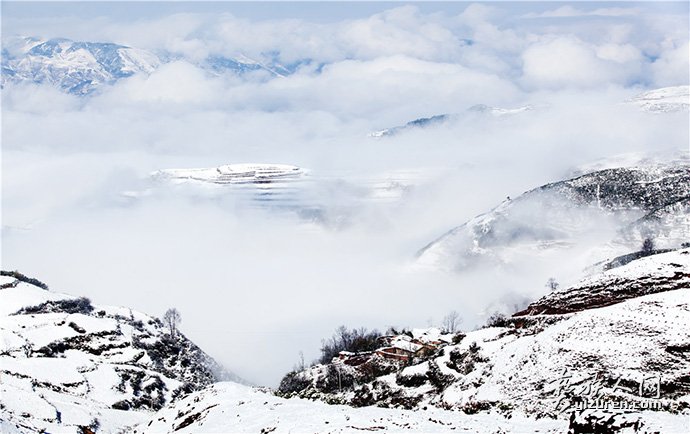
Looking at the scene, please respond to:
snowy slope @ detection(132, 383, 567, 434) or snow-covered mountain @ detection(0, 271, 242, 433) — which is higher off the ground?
snowy slope @ detection(132, 383, 567, 434)

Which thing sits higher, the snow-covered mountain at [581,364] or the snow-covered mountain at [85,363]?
the snow-covered mountain at [581,364]

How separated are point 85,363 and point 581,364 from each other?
89214 millimetres

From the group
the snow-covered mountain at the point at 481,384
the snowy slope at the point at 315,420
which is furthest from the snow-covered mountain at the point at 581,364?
the snowy slope at the point at 315,420

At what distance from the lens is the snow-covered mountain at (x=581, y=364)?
4066 centimetres

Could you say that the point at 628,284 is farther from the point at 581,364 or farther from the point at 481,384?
the point at 481,384

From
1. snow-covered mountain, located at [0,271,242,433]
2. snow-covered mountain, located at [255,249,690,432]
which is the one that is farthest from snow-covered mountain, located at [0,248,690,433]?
snow-covered mountain, located at [0,271,242,433]

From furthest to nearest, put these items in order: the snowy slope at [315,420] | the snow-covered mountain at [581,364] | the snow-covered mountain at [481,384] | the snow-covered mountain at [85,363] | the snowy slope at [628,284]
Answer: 1. the snow-covered mountain at [85,363]
2. the snowy slope at [628,284]
3. the snow-covered mountain at [581,364]
4. the snow-covered mountain at [481,384]
5. the snowy slope at [315,420]

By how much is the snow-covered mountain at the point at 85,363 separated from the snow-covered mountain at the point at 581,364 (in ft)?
99.0

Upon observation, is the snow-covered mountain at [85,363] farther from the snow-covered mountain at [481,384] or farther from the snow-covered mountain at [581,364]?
the snow-covered mountain at [581,364]

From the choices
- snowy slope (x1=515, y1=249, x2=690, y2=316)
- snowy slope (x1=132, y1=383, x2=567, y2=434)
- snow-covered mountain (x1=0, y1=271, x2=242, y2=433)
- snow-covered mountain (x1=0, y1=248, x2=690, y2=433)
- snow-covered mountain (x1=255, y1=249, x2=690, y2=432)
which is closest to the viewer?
snowy slope (x1=132, y1=383, x2=567, y2=434)

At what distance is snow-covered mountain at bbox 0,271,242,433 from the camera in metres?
72.7

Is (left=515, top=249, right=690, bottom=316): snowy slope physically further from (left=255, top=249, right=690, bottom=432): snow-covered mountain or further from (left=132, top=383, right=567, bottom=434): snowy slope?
(left=132, top=383, right=567, bottom=434): snowy slope

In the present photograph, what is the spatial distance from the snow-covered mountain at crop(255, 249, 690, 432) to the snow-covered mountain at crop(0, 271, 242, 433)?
30.2m

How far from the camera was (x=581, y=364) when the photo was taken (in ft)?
157
